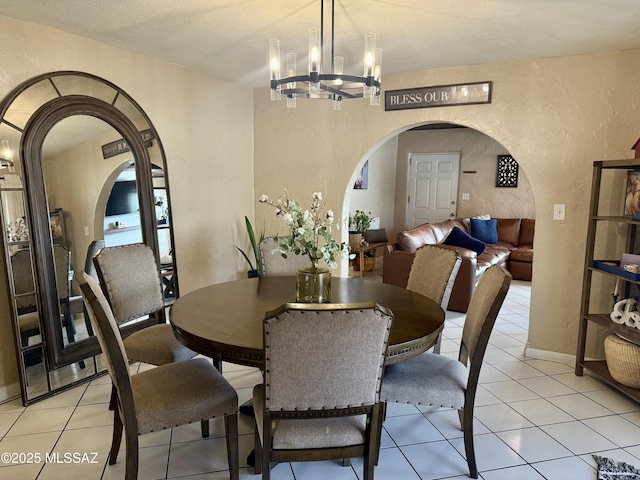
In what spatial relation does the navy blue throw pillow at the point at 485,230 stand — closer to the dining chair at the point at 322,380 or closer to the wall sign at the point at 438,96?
the wall sign at the point at 438,96

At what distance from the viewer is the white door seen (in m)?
7.43

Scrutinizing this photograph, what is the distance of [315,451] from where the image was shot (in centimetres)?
161

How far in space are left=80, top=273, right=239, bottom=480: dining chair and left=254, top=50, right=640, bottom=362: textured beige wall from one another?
257cm

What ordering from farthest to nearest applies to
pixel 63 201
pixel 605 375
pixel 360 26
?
pixel 605 375 < pixel 63 201 < pixel 360 26

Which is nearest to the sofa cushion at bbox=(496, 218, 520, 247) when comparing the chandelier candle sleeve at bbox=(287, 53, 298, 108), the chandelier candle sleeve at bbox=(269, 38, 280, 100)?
the chandelier candle sleeve at bbox=(287, 53, 298, 108)

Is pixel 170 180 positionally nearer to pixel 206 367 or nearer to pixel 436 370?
pixel 206 367

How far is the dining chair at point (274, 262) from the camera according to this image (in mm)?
3039

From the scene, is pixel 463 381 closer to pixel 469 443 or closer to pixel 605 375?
pixel 469 443

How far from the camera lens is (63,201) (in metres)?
2.73

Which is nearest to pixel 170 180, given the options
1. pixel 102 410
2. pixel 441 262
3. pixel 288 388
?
pixel 102 410

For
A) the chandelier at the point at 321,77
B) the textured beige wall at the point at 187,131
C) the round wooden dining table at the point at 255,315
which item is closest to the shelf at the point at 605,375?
the round wooden dining table at the point at 255,315

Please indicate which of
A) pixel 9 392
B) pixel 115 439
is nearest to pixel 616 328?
pixel 115 439

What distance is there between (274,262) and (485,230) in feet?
14.7

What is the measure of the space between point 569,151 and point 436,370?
2.05 metres
